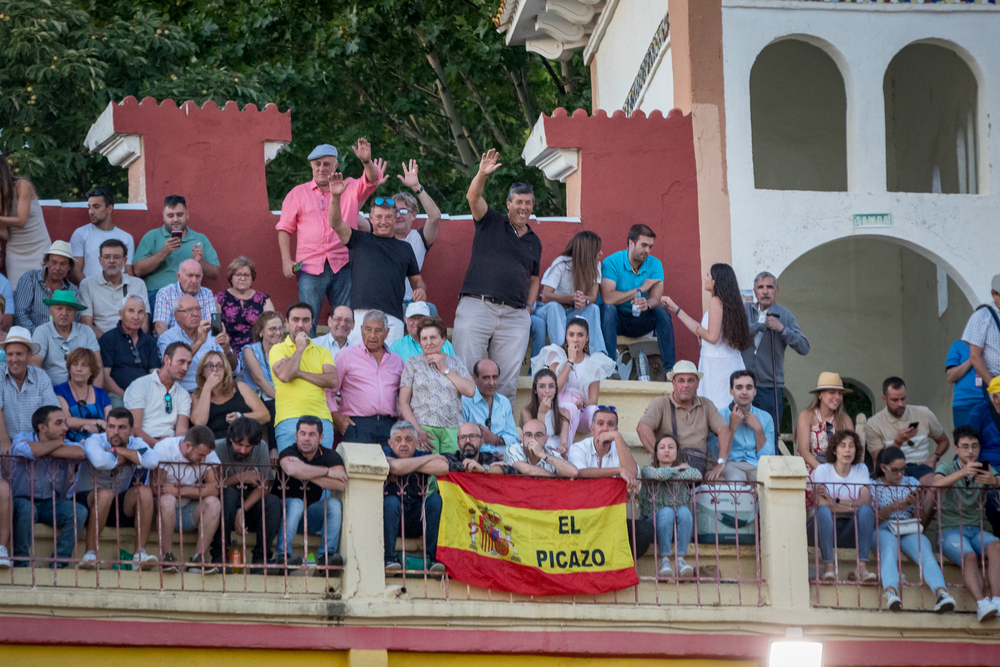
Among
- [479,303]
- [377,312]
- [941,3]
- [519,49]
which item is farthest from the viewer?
[519,49]

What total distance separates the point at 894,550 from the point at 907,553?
209mm

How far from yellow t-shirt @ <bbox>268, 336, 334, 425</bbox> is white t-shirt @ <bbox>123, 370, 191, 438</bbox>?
2.25 feet

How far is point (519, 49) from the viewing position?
2336 centimetres

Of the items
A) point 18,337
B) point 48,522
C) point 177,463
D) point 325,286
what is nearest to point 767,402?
point 325,286

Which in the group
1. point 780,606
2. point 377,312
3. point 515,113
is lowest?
point 780,606

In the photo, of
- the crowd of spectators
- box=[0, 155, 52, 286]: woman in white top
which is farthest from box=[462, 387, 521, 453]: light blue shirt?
box=[0, 155, 52, 286]: woman in white top

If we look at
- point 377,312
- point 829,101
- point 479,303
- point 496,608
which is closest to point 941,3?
point 829,101

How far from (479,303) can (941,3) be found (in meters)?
6.08

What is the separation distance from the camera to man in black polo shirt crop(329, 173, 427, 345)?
41.9 ft

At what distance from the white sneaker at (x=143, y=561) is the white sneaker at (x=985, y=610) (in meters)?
6.00

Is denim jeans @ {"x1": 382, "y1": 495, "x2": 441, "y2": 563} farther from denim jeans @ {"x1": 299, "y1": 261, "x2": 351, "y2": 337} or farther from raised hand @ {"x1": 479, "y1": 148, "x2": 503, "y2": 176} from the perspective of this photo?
denim jeans @ {"x1": 299, "y1": 261, "x2": 351, "y2": 337}

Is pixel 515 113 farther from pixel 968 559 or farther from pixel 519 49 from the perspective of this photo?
pixel 968 559

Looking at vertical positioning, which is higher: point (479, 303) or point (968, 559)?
point (479, 303)

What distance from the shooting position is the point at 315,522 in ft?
34.7
